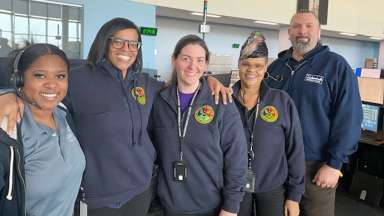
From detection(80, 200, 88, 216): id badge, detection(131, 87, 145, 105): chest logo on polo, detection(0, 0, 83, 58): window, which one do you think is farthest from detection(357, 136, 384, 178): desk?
detection(0, 0, 83, 58): window

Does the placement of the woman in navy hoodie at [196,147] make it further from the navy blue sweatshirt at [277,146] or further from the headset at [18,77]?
the headset at [18,77]

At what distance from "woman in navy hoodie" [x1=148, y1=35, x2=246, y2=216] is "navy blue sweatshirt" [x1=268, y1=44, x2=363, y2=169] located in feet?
1.75

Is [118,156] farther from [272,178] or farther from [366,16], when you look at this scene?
[366,16]

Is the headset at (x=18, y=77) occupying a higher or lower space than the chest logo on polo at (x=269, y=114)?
higher

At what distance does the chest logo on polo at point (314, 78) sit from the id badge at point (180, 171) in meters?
0.87

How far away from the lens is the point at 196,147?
1462mm

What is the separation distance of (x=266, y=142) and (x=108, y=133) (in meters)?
0.72

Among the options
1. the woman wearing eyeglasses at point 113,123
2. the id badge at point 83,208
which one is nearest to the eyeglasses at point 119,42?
the woman wearing eyeglasses at point 113,123

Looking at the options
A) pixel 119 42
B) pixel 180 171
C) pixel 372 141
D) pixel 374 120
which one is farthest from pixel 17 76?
pixel 374 120

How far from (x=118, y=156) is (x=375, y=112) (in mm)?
3479

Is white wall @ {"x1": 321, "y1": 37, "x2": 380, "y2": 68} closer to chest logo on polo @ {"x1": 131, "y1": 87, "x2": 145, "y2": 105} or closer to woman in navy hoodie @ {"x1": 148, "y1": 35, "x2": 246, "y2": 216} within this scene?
woman in navy hoodie @ {"x1": 148, "y1": 35, "x2": 246, "y2": 216}

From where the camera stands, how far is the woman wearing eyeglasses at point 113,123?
138cm

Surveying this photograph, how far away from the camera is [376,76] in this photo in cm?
448

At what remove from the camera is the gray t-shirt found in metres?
1.16
